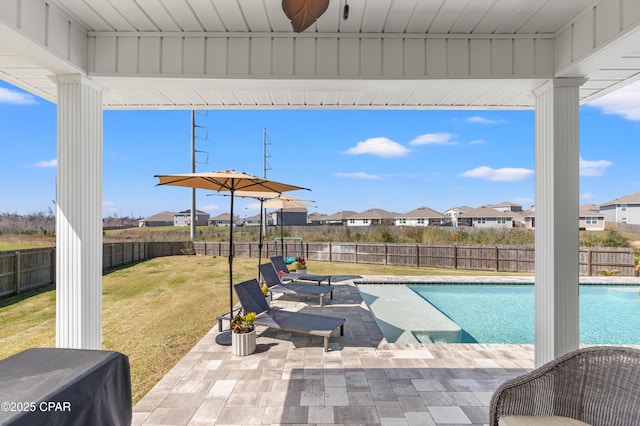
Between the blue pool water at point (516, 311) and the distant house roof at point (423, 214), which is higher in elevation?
the distant house roof at point (423, 214)

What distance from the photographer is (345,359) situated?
4.17 meters

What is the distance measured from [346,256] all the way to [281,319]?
10.4m

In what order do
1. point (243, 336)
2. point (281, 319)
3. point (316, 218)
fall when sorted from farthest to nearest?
point (316, 218)
point (281, 319)
point (243, 336)

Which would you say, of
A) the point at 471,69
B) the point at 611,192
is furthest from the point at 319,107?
the point at 611,192

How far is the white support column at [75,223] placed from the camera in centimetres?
286

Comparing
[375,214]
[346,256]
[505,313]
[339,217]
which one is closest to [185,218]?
[339,217]

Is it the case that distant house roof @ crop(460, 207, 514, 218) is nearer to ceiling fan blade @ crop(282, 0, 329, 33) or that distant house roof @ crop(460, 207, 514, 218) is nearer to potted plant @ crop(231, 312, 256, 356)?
potted plant @ crop(231, 312, 256, 356)

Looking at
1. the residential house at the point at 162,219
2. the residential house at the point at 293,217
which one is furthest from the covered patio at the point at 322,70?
the residential house at the point at 162,219

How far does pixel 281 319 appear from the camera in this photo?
4875 millimetres

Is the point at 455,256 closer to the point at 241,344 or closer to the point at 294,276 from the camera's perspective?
the point at 294,276

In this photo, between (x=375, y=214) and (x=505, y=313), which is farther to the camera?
(x=375, y=214)

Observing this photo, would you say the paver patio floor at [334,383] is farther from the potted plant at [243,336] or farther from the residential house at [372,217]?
the residential house at [372,217]

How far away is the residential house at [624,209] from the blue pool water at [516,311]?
2726 centimetres

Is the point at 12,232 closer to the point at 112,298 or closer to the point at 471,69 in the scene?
the point at 112,298
